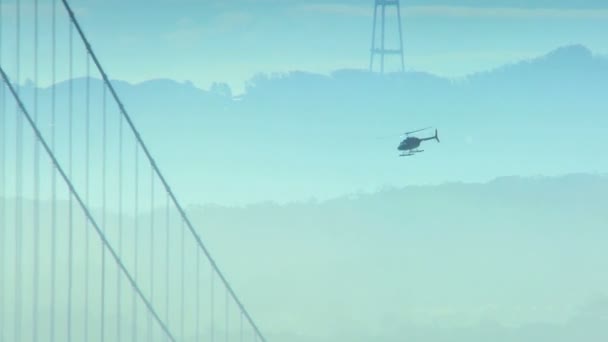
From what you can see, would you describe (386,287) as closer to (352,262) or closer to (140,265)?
(352,262)

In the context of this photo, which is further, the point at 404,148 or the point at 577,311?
the point at 577,311

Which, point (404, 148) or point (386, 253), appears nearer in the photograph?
point (404, 148)

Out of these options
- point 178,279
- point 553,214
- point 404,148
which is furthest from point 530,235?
point 404,148

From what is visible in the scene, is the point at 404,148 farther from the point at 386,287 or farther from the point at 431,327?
the point at 386,287

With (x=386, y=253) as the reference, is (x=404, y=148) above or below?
above

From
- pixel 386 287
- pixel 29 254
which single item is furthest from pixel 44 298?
pixel 386 287

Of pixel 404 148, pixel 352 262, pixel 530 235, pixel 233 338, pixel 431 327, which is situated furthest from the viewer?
pixel 530 235

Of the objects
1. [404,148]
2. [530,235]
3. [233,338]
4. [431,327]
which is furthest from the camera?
[530,235]

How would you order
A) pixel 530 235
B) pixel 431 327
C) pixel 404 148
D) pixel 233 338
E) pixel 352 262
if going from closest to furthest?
pixel 404 148, pixel 431 327, pixel 233 338, pixel 352 262, pixel 530 235

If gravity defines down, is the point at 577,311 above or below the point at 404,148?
below
